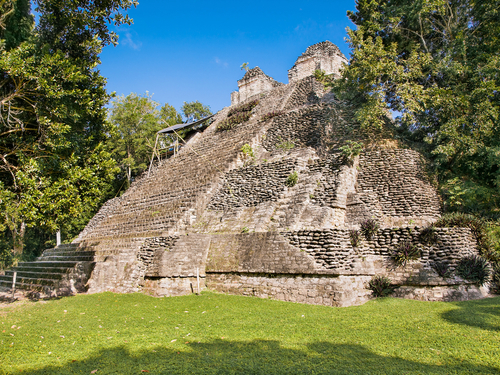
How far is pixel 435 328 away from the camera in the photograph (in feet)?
15.3

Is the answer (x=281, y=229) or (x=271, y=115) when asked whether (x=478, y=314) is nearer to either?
(x=281, y=229)

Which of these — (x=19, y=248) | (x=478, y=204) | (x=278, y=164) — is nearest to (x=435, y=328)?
(x=478, y=204)

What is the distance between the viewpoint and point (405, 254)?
732 cm

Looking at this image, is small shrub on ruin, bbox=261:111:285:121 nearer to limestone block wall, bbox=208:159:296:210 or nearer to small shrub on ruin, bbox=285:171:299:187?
limestone block wall, bbox=208:159:296:210

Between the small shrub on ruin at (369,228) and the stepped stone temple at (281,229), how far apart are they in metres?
0.10

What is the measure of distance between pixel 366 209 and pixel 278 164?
134 inches

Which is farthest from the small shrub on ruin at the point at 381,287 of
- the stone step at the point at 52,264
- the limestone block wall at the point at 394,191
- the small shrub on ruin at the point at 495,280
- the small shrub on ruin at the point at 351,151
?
the stone step at the point at 52,264

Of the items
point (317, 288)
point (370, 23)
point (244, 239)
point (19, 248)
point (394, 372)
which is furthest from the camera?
point (19, 248)

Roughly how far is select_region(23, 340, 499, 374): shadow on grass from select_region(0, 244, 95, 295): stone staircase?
5490 mm

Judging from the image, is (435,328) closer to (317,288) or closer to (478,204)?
(317,288)

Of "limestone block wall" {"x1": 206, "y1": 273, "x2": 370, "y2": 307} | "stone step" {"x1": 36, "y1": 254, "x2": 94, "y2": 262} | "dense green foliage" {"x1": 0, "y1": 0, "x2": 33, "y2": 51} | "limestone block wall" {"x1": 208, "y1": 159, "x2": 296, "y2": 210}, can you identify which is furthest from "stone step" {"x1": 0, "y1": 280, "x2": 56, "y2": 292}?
"dense green foliage" {"x1": 0, "y1": 0, "x2": 33, "y2": 51}

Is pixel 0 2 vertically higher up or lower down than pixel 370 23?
lower down

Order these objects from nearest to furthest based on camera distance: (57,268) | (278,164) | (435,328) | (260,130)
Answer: (435,328) → (57,268) → (278,164) → (260,130)

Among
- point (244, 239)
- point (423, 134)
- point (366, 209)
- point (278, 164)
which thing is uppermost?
point (423, 134)
